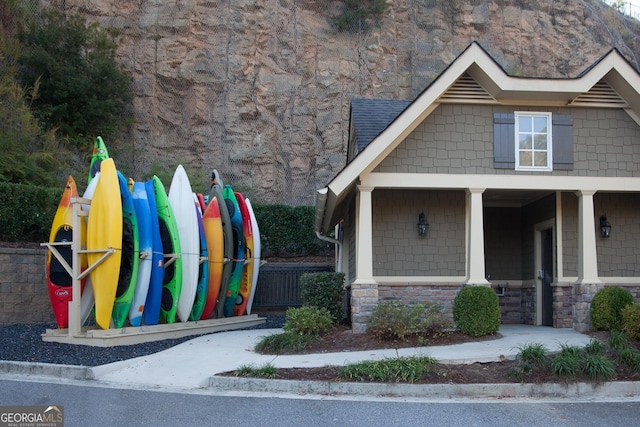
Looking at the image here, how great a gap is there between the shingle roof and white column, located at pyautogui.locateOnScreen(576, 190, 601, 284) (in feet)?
13.7

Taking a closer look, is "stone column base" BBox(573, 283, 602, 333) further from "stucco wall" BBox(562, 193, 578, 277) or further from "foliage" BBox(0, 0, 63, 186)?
"foliage" BBox(0, 0, 63, 186)

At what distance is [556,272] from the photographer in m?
13.1

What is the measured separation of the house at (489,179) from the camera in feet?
39.2

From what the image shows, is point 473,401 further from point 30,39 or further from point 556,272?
point 30,39

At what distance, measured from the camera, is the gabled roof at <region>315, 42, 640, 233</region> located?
11492 millimetres

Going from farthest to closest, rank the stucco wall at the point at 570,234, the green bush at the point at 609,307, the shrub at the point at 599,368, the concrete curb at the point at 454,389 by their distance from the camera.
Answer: the stucco wall at the point at 570,234, the green bush at the point at 609,307, the shrub at the point at 599,368, the concrete curb at the point at 454,389

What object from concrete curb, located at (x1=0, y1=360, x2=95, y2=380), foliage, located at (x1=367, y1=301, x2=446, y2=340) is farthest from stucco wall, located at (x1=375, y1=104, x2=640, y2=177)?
concrete curb, located at (x1=0, y1=360, x2=95, y2=380)

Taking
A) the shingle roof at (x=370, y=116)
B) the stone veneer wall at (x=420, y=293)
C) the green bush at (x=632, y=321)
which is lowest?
the green bush at (x=632, y=321)

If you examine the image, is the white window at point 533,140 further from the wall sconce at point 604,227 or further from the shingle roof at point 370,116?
the shingle roof at point 370,116

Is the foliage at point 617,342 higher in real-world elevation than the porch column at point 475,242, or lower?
lower

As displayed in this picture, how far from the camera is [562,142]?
1242 cm

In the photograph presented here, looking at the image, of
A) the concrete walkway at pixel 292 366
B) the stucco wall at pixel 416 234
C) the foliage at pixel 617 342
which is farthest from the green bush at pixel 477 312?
the foliage at pixel 617 342

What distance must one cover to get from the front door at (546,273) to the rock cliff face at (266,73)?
13.3 meters

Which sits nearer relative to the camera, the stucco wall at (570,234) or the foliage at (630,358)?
the foliage at (630,358)
